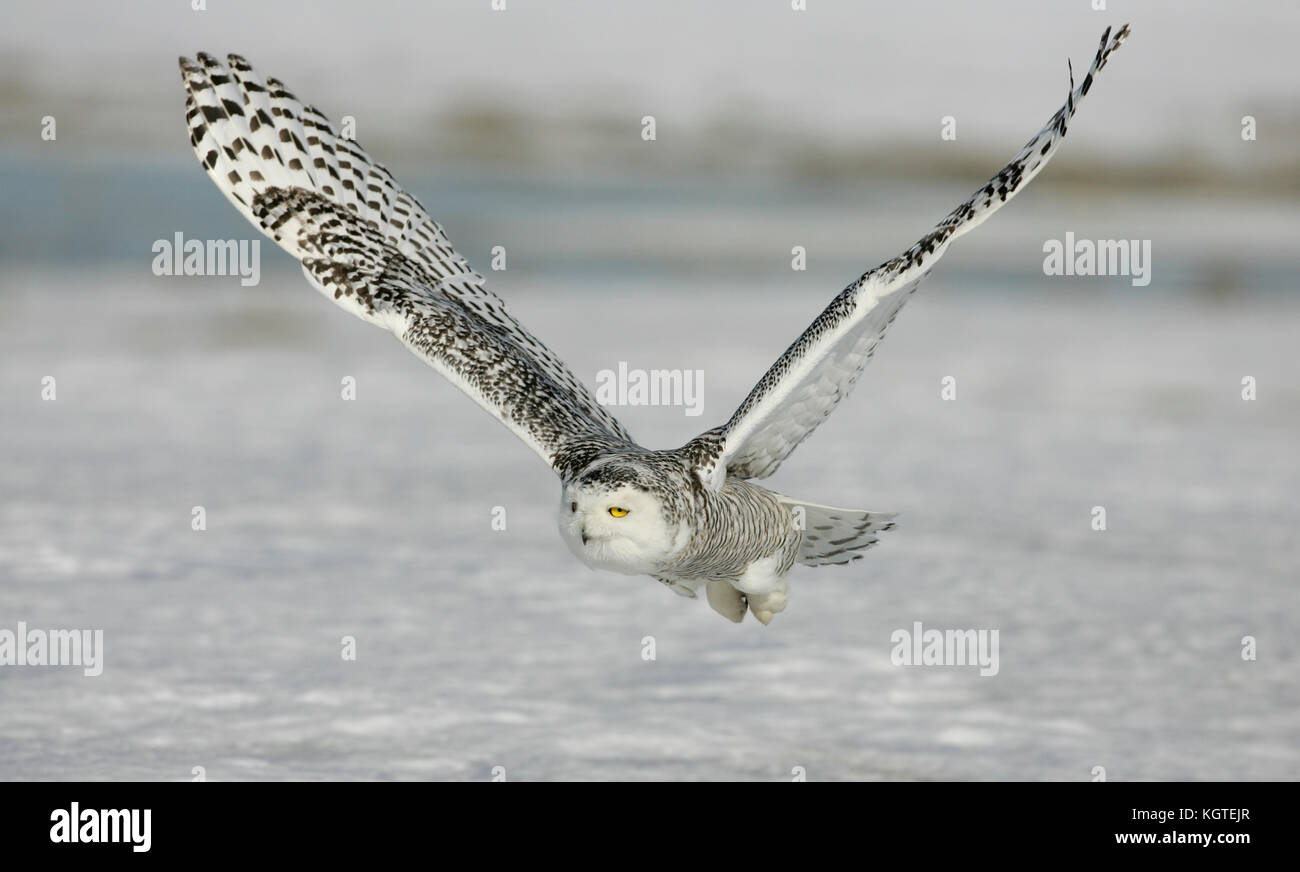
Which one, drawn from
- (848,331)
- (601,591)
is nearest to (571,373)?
(848,331)

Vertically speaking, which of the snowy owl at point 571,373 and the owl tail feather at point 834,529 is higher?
the snowy owl at point 571,373

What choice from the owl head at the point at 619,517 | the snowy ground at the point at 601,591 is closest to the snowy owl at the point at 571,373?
the owl head at the point at 619,517

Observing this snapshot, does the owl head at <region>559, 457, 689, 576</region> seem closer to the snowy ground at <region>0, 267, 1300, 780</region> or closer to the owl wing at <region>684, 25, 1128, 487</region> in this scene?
the owl wing at <region>684, 25, 1128, 487</region>

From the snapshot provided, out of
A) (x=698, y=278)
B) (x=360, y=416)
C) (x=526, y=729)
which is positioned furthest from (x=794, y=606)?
(x=698, y=278)

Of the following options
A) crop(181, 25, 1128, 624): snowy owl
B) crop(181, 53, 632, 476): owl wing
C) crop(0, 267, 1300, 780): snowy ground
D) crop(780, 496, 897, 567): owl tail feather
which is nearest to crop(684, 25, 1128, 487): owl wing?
crop(181, 25, 1128, 624): snowy owl

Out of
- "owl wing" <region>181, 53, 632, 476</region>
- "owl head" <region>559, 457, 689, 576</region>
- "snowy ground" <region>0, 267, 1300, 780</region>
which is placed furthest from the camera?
"snowy ground" <region>0, 267, 1300, 780</region>

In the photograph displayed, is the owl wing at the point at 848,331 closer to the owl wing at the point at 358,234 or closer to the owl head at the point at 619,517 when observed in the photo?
the owl head at the point at 619,517
